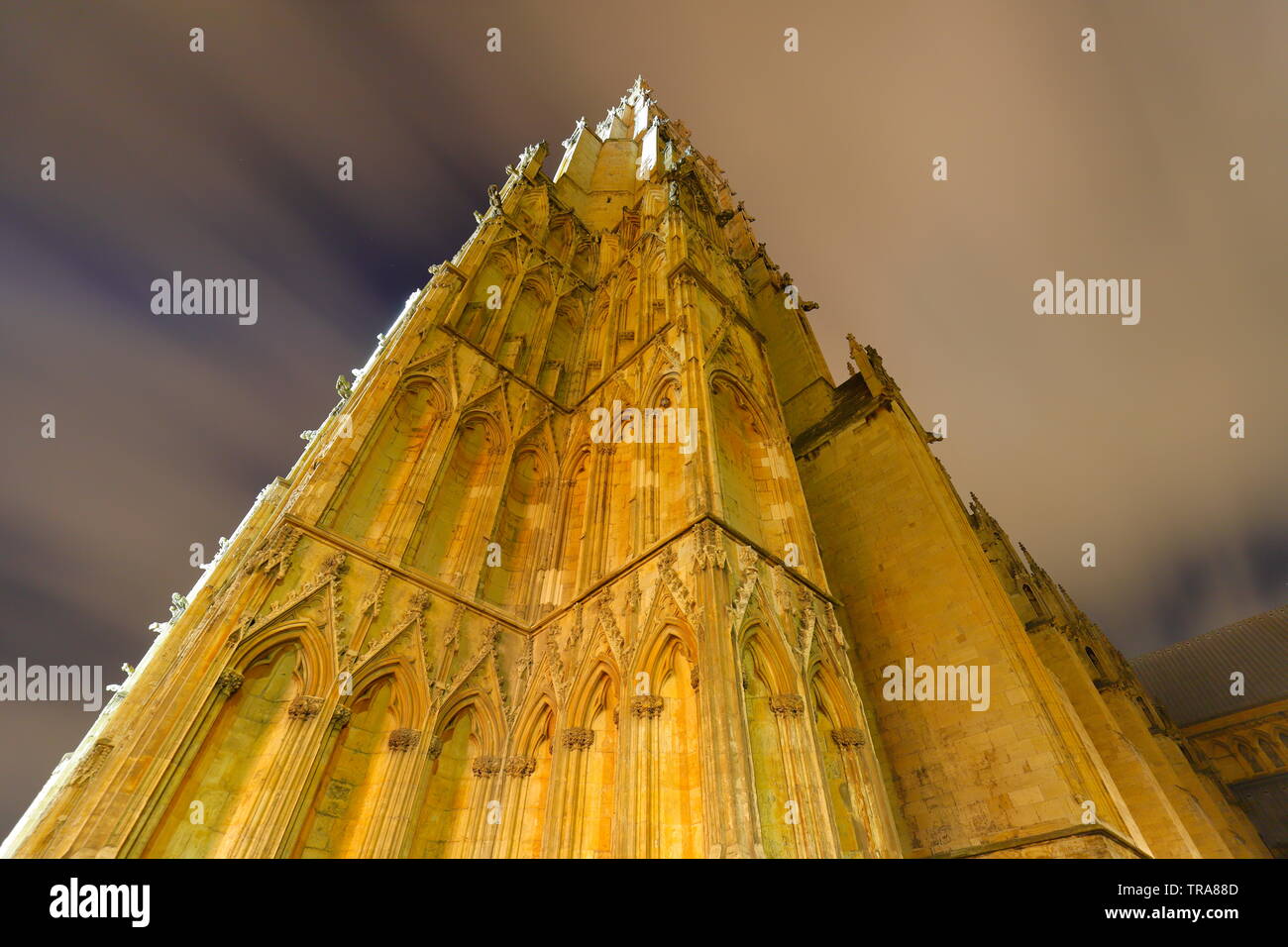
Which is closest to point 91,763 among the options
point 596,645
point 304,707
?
point 304,707

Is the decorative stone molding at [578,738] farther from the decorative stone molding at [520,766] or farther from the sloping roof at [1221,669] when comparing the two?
the sloping roof at [1221,669]

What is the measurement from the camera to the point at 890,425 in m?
14.0

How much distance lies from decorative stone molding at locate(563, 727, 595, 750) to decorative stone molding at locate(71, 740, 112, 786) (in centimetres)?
536

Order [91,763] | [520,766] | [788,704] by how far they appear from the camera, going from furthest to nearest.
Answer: [520,766], [91,763], [788,704]

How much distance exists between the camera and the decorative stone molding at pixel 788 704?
24.5ft

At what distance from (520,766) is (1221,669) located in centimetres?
4828

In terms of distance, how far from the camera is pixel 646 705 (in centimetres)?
760

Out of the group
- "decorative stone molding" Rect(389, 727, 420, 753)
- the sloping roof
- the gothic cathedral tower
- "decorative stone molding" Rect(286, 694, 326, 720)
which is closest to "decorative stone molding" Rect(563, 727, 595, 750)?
the gothic cathedral tower

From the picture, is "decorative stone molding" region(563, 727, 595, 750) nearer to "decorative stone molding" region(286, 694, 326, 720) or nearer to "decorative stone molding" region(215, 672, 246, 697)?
"decorative stone molding" region(286, 694, 326, 720)

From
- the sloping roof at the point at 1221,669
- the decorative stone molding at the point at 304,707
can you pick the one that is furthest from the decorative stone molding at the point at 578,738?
the sloping roof at the point at 1221,669

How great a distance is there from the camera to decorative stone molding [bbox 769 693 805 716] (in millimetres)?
7469

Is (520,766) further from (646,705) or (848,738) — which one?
(848,738)

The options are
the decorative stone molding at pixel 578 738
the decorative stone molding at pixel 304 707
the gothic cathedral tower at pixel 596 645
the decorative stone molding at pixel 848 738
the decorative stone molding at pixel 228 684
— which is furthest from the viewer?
the decorative stone molding at pixel 578 738

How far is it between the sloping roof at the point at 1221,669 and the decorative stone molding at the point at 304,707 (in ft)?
151
